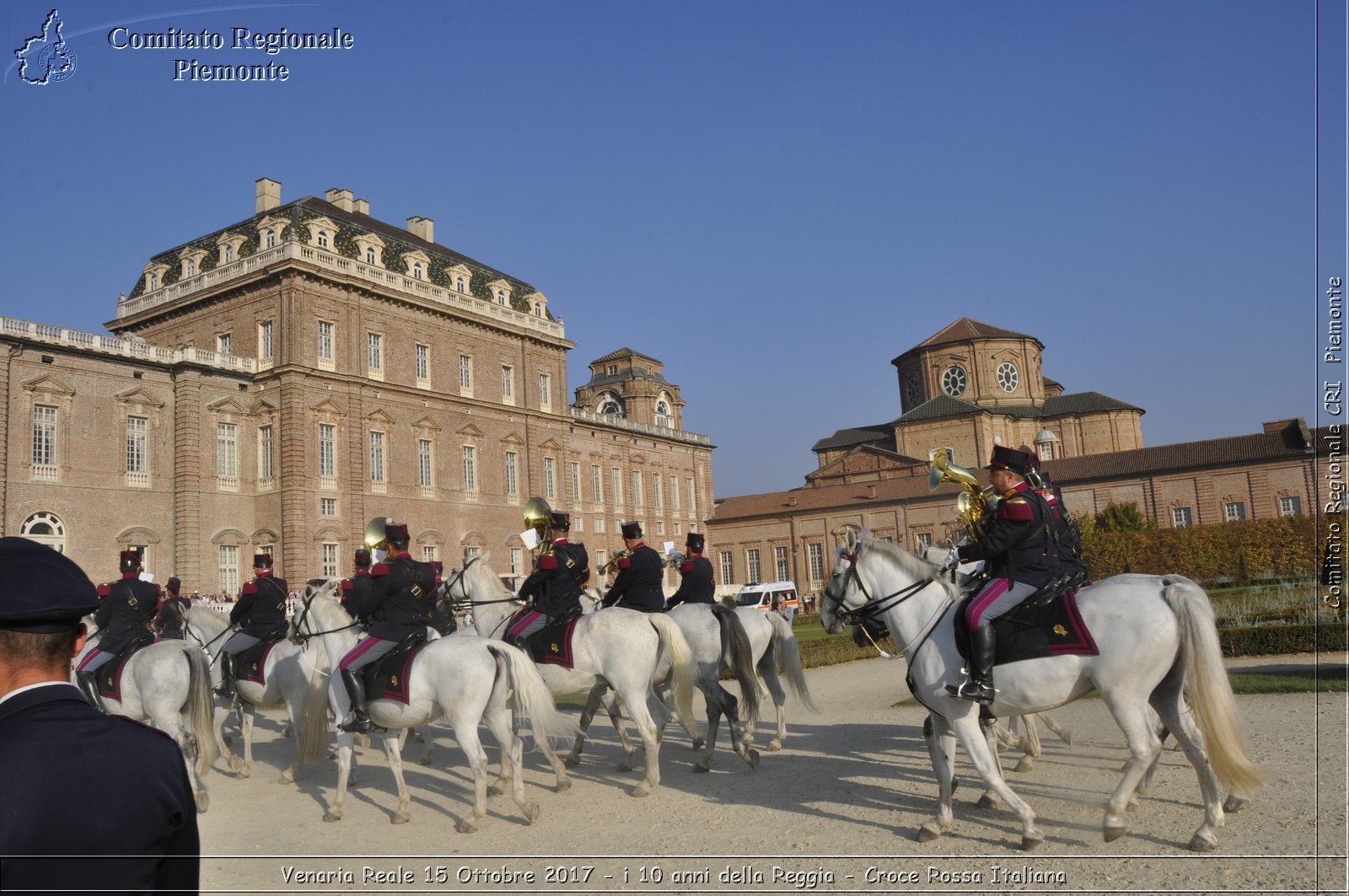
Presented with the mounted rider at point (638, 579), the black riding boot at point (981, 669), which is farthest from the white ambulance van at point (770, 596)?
the black riding boot at point (981, 669)

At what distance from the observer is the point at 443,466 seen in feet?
144

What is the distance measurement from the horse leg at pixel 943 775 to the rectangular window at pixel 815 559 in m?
50.2

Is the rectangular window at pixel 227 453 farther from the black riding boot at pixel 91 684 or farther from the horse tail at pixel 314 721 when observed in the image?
the horse tail at pixel 314 721

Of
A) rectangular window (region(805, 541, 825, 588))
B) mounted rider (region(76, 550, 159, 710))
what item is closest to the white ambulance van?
rectangular window (region(805, 541, 825, 588))

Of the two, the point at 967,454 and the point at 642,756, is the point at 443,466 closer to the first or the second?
the point at 642,756

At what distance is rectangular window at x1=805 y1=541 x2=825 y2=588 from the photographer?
57.1 m

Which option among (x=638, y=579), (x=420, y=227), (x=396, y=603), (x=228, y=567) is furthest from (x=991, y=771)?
(x=420, y=227)

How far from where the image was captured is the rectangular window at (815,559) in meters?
57.1

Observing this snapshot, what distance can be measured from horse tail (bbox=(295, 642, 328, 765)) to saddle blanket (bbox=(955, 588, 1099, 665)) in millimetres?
6988

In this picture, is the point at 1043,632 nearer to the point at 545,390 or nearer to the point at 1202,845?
the point at 1202,845

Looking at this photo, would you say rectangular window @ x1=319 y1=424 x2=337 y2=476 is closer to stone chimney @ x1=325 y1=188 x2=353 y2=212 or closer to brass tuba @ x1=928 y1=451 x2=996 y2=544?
stone chimney @ x1=325 y1=188 x2=353 y2=212

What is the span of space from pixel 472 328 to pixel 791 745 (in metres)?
38.3

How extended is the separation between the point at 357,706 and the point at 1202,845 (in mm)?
7101

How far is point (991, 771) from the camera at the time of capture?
21.4 feet
